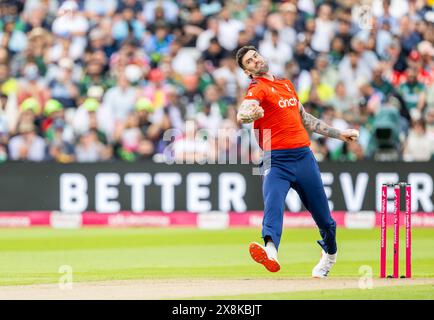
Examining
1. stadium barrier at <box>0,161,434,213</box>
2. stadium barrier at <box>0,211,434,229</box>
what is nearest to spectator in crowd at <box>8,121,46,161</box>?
stadium barrier at <box>0,161,434,213</box>

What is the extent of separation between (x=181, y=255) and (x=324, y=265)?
3.63 meters

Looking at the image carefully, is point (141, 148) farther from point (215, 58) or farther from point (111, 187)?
point (215, 58)

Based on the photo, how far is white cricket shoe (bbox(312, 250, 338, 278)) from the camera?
11812mm

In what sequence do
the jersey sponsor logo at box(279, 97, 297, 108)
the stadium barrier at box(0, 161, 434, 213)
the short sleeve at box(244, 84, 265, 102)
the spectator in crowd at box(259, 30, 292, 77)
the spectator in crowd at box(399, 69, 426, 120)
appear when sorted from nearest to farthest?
the short sleeve at box(244, 84, 265, 102)
the jersey sponsor logo at box(279, 97, 297, 108)
the stadium barrier at box(0, 161, 434, 213)
the spectator in crowd at box(399, 69, 426, 120)
the spectator in crowd at box(259, 30, 292, 77)

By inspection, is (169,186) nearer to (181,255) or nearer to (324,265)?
(181,255)

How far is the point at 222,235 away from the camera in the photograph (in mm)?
18031

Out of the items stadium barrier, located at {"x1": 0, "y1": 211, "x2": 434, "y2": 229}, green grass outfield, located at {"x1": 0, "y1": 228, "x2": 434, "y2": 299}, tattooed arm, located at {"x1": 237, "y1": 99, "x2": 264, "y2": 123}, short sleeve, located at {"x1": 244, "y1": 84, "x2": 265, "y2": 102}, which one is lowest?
green grass outfield, located at {"x1": 0, "y1": 228, "x2": 434, "y2": 299}

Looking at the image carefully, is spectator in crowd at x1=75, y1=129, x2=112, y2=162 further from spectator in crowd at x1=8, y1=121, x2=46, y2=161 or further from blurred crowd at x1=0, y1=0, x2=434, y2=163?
spectator in crowd at x1=8, y1=121, x2=46, y2=161

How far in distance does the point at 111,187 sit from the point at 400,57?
5.80m

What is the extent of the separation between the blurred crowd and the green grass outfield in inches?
63.2

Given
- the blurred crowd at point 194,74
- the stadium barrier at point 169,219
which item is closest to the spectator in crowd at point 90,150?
the blurred crowd at point 194,74

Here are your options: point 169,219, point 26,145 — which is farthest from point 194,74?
point 26,145

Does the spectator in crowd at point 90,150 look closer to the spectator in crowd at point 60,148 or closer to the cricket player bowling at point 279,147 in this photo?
the spectator in crowd at point 60,148
